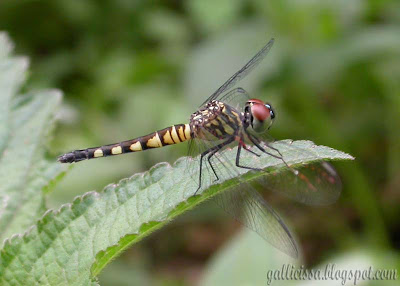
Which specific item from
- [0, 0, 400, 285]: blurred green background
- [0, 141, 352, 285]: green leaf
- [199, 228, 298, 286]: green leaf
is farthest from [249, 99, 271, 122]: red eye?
[0, 0, 400, 285]: blurred green background

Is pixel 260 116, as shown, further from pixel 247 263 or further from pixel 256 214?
pixel 247 263

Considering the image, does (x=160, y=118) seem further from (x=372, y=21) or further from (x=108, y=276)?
(x=372, y=21)

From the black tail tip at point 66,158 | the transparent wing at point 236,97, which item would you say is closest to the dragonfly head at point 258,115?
the transparent wing at point 236,97

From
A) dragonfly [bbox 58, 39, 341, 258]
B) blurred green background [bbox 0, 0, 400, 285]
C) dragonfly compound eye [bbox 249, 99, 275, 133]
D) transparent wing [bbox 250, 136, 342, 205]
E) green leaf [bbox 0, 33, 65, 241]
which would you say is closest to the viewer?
green leaf [bbox 0, 33, 65, 241]

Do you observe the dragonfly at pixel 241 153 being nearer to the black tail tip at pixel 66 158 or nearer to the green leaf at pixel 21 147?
the black tail tip at pixel 66 158

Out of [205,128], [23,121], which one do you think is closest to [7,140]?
[23,121]

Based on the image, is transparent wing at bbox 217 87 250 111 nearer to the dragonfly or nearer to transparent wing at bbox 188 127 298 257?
the dragonfly

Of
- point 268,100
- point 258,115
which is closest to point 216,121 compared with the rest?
point 258,115
